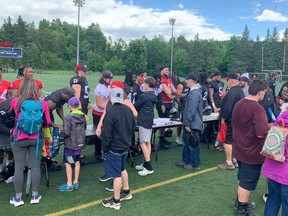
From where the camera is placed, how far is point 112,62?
80.5 metres

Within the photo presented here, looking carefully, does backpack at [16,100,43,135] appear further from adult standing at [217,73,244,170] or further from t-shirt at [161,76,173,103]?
t-shirt at [161,76,173,103]

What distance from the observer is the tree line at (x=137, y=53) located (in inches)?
3051

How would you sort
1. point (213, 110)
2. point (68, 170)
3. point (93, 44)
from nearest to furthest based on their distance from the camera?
point (68, 170), point (213, 110), point (93, 44)

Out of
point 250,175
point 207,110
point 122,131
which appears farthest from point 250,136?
point 207,110

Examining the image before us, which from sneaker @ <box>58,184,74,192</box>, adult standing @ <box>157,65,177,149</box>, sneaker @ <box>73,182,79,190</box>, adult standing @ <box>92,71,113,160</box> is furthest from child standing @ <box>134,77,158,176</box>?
adult standing @ <box>157,65,177,149</box>

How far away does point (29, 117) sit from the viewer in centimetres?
Result: 411

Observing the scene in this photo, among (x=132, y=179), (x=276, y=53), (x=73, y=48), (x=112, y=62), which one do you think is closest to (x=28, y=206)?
(x=132, y=179)

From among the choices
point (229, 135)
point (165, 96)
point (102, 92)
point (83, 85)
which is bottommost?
point (229, 135)

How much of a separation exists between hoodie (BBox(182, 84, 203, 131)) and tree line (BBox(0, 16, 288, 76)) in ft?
210

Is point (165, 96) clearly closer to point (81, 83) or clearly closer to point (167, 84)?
point (167, 84)

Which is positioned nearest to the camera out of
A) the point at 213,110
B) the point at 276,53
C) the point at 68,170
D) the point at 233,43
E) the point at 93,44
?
the point at 68,170

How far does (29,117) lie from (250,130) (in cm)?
288

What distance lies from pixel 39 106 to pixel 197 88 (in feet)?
9.84

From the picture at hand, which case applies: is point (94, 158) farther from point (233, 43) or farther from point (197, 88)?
point (233, 43)
